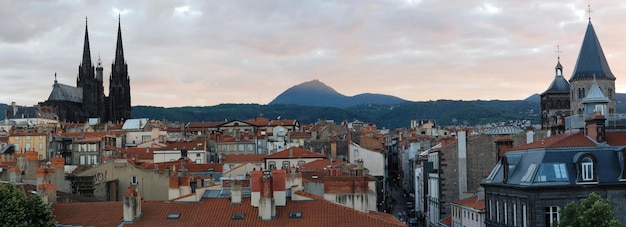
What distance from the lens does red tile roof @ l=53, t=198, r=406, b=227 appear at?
39.9 meters

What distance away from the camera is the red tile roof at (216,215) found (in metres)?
39.9

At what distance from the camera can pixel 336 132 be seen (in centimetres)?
14612

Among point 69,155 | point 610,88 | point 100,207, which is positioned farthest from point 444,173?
point 69,155

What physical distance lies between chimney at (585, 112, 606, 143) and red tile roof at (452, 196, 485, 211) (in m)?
13.4

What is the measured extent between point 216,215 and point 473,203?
1154 inches

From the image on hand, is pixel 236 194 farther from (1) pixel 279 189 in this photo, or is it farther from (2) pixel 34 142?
(2) pixel 34 142

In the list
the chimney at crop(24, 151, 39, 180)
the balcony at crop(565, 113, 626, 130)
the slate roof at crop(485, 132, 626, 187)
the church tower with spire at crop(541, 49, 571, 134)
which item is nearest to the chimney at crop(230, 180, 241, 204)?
the slate roof at crop(485, 132, 626, 187)

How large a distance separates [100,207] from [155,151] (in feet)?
240

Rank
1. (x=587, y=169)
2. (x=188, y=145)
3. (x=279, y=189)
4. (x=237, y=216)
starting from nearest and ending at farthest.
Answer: (x=237, y=216), (x=279, y=189), (x=587, y=169), (x=188, y=145)

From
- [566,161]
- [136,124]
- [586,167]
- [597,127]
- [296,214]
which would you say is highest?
[136,124]

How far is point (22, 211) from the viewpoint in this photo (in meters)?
38.8

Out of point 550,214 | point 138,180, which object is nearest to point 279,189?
point 550,214

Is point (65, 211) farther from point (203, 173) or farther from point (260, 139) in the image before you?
point (260, 139)

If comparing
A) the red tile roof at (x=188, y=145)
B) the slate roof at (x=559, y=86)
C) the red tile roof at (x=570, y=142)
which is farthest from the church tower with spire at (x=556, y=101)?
the red tile roof at (x=570, y=142)
